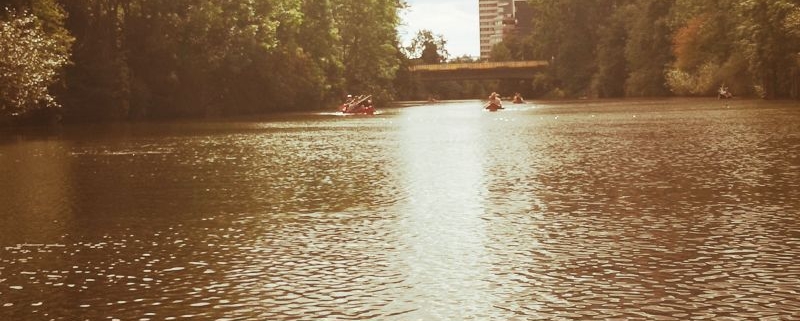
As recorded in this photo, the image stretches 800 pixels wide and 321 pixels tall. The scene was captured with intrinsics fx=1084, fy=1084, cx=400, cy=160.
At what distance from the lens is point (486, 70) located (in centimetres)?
15200

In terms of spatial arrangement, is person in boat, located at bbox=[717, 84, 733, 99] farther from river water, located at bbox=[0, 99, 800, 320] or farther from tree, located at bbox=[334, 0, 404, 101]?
river water, located at bbox=[0, 99, 800, 320]

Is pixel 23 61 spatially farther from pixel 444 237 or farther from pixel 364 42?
pixel 364 42

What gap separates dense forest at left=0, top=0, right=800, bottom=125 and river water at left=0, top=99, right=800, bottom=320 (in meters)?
30.2

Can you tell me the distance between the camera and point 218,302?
28.3 feet

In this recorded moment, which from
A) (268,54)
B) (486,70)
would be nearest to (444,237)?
(268,54)

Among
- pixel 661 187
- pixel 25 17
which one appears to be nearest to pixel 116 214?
pixel 661 187

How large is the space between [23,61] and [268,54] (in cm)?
3673

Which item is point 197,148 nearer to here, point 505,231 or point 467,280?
point 505,231

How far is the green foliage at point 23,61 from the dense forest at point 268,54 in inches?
2.5

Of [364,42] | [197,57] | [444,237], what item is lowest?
[444,237]

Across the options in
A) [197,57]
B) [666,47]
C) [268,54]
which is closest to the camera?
[197,57]

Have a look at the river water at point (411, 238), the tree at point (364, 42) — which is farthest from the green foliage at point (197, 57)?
the river water at point (411, 238)

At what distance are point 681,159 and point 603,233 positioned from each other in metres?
11.9

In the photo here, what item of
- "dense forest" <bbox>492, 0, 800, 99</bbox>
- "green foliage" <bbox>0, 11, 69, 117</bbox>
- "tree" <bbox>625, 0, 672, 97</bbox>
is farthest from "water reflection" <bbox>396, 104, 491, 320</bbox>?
"tree" <bbox>625, 0, 672, 97</bbox>
